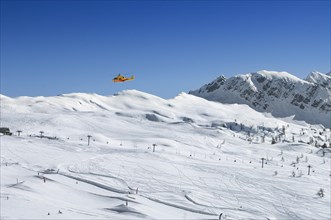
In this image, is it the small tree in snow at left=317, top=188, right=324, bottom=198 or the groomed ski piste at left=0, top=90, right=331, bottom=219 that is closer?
the groomed ski piste at left=0, top=90, right=331, bottom=219

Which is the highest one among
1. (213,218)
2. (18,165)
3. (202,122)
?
(202,122)

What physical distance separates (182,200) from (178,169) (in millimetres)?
12161

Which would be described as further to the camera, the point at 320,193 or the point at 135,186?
the point at 320,193

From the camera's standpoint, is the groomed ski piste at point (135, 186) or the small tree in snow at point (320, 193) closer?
the groomed ski piste at point (135, 186)

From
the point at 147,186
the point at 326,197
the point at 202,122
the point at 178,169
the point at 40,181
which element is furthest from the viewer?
the point at 202,122

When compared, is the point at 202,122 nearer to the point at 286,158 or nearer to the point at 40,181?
the point at 286,158

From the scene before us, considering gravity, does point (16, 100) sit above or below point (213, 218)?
above

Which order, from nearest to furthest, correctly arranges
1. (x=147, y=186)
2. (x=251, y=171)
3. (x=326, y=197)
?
(x=147, y=186), (x=326, y=197), (x=251, y=171)

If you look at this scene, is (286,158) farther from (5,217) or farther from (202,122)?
(202,122)

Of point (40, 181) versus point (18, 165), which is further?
point (18, 165)

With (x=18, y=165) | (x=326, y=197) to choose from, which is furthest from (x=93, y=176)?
(x=326, y=197)

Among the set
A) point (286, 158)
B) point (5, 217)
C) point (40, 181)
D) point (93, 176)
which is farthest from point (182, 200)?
point (286, 158)

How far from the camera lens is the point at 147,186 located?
3769 cm

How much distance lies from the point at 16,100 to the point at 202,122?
272 ft
